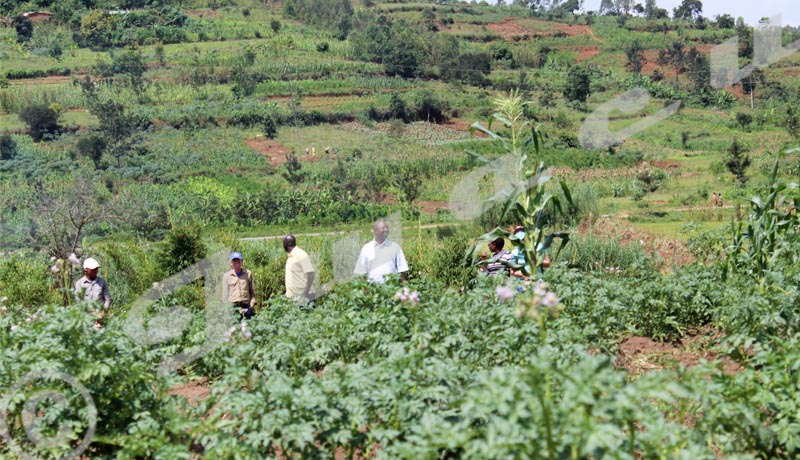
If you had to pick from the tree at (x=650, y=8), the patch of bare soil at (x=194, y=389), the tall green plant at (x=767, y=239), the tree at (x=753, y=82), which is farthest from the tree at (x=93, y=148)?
the tree at (x=650, y=8)

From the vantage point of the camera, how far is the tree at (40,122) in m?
35.0

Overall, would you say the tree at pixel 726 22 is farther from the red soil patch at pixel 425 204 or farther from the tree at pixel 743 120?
the red soil patch at pixel 425 204

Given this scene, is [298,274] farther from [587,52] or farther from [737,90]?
[587,52]

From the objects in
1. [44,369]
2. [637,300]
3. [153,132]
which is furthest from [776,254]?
[153,132]

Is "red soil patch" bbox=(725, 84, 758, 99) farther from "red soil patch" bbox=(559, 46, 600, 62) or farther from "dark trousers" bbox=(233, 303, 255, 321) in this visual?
"dark trousers" bbox=(233, 303, 255, 321)

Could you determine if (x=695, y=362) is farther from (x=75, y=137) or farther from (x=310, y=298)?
(x=75, y=137)

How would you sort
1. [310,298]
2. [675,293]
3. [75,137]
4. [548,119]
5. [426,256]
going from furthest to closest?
[548,119], [75,137], [426,256], [310,298], [675,293]

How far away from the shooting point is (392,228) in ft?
51.1

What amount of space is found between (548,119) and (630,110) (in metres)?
8.45

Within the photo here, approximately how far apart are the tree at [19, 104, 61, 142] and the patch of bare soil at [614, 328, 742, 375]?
3506 cm

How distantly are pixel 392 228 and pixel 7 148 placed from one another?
2457cm

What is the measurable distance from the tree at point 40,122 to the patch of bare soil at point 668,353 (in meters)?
35.1

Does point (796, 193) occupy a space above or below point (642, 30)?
below

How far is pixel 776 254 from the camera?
17.6ft
